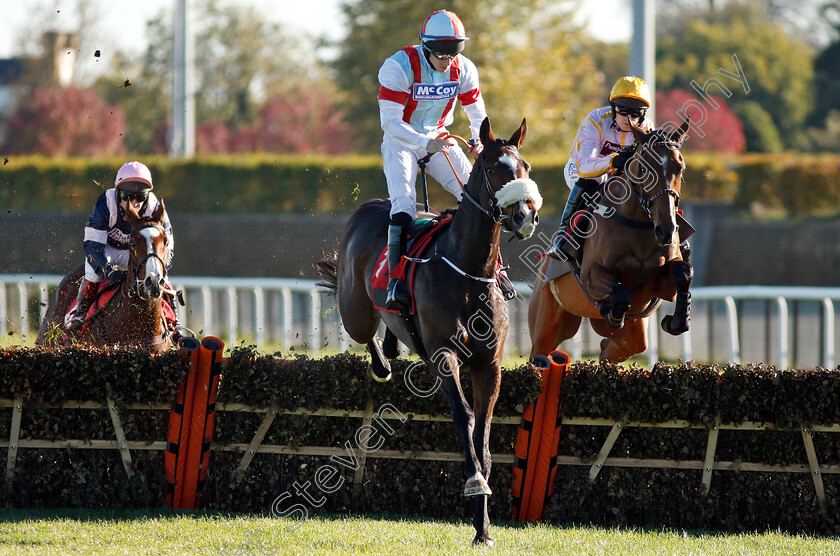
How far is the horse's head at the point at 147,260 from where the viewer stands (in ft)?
18.7

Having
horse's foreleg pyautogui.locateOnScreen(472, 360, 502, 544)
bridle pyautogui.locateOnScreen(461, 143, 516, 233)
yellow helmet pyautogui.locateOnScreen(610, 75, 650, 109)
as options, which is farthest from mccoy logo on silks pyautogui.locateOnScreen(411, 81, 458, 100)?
horse's foreleg pyautogui.locateOnScreen(472, 360, 502, 544)

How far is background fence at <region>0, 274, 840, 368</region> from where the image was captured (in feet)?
30.2

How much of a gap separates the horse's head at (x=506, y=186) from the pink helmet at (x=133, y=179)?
2420 millimetres

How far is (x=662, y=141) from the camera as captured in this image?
5609 millimetres

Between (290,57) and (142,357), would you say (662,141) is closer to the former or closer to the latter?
(142,357)

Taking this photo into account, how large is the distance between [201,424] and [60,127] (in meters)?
19.8

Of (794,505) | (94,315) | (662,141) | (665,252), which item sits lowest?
(794,505)

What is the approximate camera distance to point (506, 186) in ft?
14.6

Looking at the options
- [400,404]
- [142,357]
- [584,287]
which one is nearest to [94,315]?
[142,357]

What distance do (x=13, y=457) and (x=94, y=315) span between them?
111cm

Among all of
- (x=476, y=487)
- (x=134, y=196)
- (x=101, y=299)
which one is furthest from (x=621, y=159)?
(x=101, y=299)

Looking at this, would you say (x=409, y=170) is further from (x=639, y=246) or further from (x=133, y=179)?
(x=133, y=179)

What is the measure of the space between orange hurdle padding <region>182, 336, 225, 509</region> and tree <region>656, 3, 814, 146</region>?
92.9 feet

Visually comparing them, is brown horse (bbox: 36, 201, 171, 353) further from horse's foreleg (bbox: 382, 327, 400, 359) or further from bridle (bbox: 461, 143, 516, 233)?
bridle (bbox: 461, 143, 516, 233)
